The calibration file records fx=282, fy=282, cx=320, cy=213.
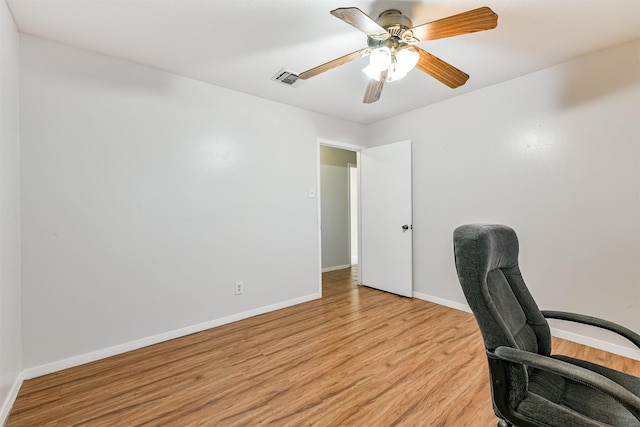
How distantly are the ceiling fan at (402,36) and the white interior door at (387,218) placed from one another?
177 centimetres

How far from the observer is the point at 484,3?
1.77 m

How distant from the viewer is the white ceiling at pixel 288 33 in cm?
179

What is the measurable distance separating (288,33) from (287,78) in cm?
70

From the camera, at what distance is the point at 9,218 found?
1777 millimetres

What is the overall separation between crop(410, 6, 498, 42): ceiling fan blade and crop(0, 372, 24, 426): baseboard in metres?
3.27

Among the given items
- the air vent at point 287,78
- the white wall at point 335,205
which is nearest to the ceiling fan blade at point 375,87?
the air vent at point 287,78

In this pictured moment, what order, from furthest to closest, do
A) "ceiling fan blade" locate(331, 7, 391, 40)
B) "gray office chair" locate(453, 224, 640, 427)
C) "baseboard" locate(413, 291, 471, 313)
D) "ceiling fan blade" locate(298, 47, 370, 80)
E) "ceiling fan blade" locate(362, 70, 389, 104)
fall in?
"baseboard" locate(413, 291, 471, 313), "ceiling fan blade" locate(362, 70, 389, 104), "ceiling fan blade" locate(298, 47, 370, 80), "ceiling fan blade" locate(331, 7, 391, 40), "gray office chair" locate(453, 224, 640, 427)

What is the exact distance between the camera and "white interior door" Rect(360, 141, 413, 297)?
3.72 meters

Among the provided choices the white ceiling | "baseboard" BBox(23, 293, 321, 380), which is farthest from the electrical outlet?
the white ceiling

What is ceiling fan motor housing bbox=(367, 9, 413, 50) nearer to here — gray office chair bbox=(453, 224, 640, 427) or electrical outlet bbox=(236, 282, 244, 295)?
gray office chair bbox=(453, 224, 640, 427)

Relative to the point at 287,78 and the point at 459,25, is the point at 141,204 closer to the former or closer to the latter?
the point at 287,78

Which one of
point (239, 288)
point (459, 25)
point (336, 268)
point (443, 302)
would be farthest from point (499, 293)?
point (336, 268)

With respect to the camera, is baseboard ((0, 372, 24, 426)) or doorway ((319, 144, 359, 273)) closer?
baseboard ((0, 372, 24, 426))

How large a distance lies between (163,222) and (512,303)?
272cm
